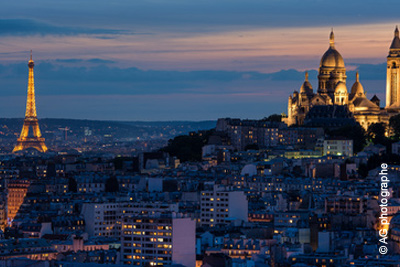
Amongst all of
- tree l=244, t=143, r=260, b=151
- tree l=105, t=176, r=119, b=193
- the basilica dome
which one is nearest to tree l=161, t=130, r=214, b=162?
tree l=244, t=143, r=260, b=151

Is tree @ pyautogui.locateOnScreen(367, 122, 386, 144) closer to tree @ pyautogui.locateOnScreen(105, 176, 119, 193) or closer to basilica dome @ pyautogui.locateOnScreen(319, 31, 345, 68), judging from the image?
basilica dome @ pyautogui.locateOnScreen(319, 31, 345, 68)

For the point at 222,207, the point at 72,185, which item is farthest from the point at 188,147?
the point at 222,207

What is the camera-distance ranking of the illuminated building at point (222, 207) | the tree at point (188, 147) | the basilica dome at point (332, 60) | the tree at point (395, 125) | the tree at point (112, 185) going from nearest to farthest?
the illuminated building at point (222, 207) < the tree at point (112, 185) < the tree at point (395, 125) < the tree at point (188, 147) < the basilica dome at point (332, 60)

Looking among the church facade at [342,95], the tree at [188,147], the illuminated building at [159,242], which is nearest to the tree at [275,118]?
the church facade at [342,95]

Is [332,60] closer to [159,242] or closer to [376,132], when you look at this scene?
[376,132]

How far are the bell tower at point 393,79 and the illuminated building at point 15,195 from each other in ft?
172

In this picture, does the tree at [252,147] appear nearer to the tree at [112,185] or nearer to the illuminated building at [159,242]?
the tree at [112,185]

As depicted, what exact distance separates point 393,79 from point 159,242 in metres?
91.7

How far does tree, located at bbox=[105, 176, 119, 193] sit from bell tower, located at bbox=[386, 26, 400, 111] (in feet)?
152

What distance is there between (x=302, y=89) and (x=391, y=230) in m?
78.3

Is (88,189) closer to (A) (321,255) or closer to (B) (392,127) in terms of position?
(B) (392,127)

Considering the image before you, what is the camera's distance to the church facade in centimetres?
16450

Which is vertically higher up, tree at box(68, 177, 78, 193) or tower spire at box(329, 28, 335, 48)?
tower spire at box(329, 28, 335, 48)

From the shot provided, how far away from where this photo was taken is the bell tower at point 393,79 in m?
169
